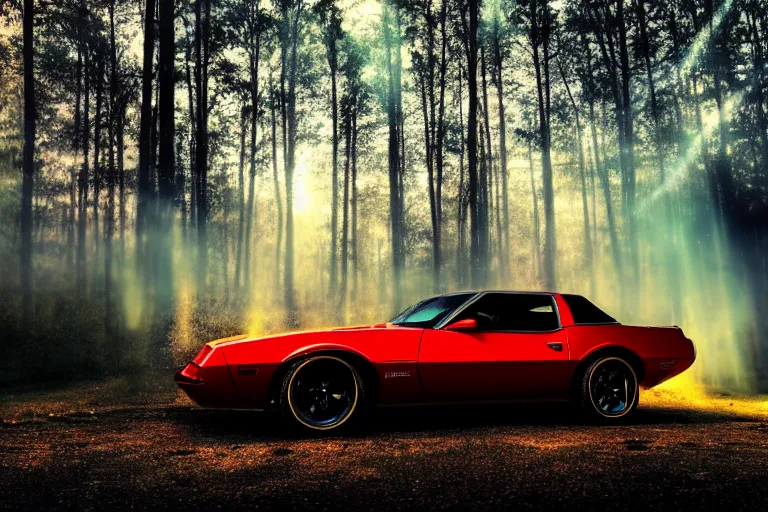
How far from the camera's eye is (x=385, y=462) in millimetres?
4086

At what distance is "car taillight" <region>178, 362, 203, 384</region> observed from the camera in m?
4.96

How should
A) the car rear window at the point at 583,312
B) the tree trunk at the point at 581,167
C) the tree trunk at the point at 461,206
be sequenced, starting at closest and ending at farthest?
the car rear window at the point at 583,312, the tree trunk at the point at 581,167, the tree trunk at the point at 461,206

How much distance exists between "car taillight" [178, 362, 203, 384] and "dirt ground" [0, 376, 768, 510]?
46 cm

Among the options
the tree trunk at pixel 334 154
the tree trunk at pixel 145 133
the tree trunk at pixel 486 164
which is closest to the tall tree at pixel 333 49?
the tree trunk at pixel 334 154

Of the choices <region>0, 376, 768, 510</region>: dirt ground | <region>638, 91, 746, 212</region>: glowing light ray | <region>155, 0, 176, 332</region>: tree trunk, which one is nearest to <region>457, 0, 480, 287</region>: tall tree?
<region>638, 91, 746, 212</region>: glowing light ray

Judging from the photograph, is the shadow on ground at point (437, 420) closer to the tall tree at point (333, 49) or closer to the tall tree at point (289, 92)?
the tall tree at point (289, 92)

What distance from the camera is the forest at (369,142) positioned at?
693 inches

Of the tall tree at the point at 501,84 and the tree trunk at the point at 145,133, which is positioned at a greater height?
the tall tree at the point at 501,84

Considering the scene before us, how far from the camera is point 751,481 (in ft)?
11.8

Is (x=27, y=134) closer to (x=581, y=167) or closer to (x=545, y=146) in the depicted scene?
(x=545, y=146)

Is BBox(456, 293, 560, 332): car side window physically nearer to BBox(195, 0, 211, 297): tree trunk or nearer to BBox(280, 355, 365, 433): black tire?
BBox(280, 355, 365, 433): black tire

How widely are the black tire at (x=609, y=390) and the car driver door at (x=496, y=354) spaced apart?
26 centimetres

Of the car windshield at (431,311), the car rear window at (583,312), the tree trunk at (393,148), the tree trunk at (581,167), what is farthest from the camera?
the tree trunk at (581,167)

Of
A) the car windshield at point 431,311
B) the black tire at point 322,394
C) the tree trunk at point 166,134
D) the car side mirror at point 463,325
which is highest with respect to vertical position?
the tree trunk at point 166,134
